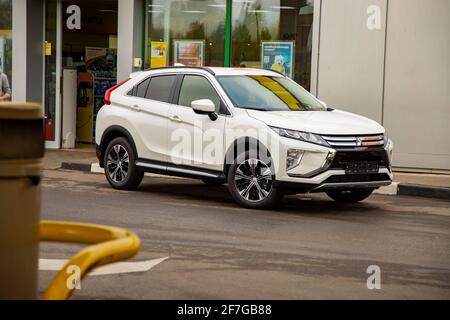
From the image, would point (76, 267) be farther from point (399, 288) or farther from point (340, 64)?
point (340, 64)

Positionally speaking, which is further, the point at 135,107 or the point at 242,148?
the point at 135,107

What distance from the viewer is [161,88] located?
1248cm

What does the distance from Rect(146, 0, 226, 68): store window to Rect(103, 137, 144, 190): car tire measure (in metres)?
5.27

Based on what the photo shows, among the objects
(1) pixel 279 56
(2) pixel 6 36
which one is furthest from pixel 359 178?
(2) pixel 6 36

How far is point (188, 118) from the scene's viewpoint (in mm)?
11773

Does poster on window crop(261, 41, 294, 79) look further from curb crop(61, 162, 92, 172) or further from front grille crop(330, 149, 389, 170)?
front grille crop(330, 149, 389, 170)

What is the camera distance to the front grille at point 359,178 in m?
10.5

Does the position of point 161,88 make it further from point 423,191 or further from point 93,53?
point 93,53

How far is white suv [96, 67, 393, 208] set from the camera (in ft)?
34.8

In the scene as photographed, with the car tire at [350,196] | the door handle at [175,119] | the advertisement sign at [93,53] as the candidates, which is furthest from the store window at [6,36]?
the car tire at [350,196]

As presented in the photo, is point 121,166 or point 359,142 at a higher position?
point 359,142

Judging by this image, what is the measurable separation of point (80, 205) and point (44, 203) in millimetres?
479

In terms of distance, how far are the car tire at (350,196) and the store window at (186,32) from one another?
20.2ft

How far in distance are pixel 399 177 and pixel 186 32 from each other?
5.62m
